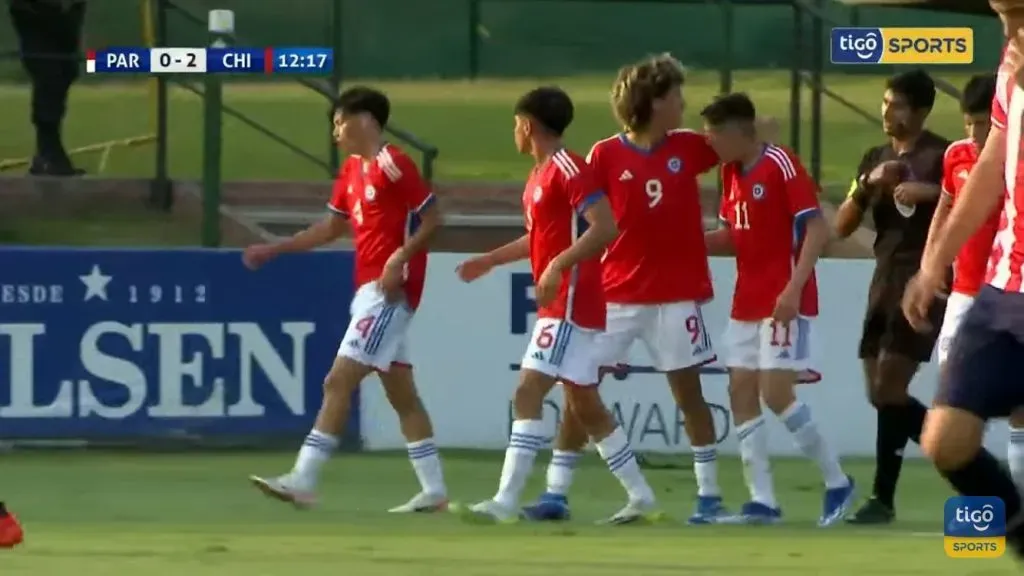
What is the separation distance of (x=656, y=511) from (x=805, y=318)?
1.04m

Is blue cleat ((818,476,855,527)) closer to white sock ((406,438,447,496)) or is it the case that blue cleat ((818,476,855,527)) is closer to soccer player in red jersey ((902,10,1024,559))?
white sock ((406,438,447,496))

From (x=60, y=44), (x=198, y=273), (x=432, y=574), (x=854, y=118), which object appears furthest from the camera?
(x=854, y=118)

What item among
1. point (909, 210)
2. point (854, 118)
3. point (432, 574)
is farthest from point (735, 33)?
point (432, 574)

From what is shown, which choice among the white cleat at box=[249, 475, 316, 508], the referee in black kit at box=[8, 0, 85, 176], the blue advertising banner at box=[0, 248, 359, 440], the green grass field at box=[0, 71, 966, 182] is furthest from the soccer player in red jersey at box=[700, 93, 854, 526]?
the referee in black kit at box=[8, 0, 85, 176]

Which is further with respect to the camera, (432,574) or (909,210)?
(909,210)

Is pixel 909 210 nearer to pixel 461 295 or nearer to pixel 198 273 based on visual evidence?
pixel 461 295

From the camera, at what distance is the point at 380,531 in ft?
30.7

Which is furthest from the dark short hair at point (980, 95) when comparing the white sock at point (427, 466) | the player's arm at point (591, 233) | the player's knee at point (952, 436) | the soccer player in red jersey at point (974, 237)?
the player's knee at point (952, 436)

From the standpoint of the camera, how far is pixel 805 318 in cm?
999

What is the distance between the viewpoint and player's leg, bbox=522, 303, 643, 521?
9859 mm

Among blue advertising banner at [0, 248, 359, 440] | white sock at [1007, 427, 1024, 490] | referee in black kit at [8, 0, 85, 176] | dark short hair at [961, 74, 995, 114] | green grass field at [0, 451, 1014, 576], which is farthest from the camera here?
referee in black kit at [8, 0, 85, 176]

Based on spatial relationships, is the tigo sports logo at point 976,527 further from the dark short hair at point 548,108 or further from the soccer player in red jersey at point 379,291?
the soccer player in red jersey at point 379,291

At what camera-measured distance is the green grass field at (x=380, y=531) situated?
802cm

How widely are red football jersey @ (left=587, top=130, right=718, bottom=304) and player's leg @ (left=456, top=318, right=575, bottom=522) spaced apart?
1.40 feet
